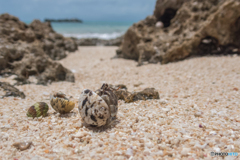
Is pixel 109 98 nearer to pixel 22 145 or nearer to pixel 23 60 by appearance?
pixel 22 145

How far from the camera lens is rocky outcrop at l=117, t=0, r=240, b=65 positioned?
6.83 metres

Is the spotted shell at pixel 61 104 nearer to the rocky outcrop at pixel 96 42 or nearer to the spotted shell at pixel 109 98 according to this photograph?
the spotted shell at pixel 109 98

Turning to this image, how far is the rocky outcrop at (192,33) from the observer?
22.4 feet

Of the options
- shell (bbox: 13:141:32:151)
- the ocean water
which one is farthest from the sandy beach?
the ocean water

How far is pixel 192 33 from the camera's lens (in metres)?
7.25

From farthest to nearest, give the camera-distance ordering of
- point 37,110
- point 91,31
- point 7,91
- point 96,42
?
point 91,31 < point 96,42 < point 7,91 < point 37,110

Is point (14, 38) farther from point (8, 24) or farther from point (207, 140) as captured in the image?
point (207, 140)

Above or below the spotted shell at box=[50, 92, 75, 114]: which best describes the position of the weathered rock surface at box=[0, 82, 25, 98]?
above

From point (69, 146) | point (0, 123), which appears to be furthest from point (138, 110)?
point (0, 123)

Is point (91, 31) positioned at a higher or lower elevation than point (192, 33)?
higher

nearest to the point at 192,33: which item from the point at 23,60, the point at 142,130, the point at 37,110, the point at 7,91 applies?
the point at 142,130

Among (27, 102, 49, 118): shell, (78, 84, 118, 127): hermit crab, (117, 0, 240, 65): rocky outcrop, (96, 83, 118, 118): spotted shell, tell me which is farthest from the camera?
(117, 0, 240, 65): rocky outcrop

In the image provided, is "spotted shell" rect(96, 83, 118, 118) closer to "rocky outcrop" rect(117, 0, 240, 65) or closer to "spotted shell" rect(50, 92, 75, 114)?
"spotted shell" rect(50, 92, 75, 114)

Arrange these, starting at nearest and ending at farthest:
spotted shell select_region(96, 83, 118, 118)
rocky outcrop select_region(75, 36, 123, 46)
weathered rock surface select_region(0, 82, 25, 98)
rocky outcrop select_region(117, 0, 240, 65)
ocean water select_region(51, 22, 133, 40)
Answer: spotted shell select_region(96, 83, 118, 118) < weathered rock surface select_region(0, 82, 25, 98) < rocky outcrop select_region(117, 0, 240, 65) < rocky outcrop select_region(75, 36, 123, 46) < ocean water select_region(51, 22, 133, 40)
